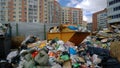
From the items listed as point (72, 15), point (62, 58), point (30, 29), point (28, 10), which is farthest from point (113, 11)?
point (72, 15)

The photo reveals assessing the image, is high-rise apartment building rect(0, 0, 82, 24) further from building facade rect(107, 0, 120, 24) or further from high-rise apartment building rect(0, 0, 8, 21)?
building facade rect(107, 0, 120, 24)

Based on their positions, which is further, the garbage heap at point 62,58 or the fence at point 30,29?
the fence at point 30,29

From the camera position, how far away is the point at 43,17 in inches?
3253

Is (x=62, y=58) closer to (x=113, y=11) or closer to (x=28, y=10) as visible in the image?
(x=113, y=11)

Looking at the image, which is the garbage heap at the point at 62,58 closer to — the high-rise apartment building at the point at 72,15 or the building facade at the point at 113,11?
the building facade at the point at 113,11

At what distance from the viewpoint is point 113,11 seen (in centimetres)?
5194

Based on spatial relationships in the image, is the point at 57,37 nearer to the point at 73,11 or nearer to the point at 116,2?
the point at 116,2

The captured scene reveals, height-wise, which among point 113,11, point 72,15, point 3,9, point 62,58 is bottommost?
point 62,58

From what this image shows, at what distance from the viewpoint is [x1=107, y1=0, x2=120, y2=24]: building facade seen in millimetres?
49625

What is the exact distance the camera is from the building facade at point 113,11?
49.6 meters

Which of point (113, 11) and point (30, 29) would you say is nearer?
point (30, 29)

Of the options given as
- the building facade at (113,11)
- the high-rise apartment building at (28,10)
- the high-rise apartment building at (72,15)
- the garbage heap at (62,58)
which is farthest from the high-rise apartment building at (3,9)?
the garbage heap at (62,58)

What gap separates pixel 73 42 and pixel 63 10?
98053mm

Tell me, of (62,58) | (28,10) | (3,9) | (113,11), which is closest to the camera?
(62,58)
